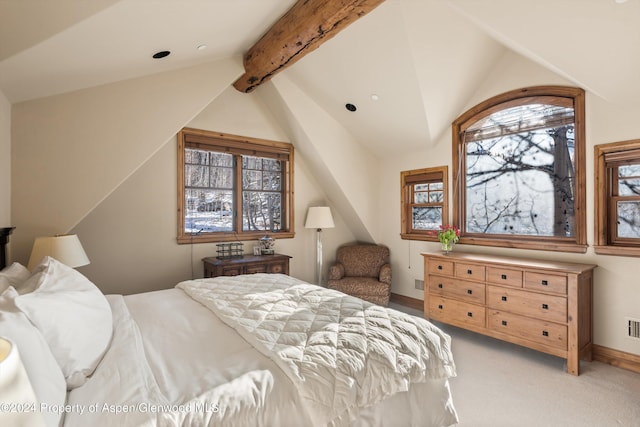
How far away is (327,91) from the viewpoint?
3965 mm

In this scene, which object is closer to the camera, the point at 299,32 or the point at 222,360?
the point at 222,360

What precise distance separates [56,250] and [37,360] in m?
1.73

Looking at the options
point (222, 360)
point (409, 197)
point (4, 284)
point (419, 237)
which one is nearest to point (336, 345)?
point (222, 360)

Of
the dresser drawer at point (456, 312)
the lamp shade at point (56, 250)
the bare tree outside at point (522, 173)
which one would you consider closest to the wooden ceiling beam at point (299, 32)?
the bare tree outside at point (522, 173)

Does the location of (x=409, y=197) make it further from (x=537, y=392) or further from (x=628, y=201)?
(x=537, y=392)

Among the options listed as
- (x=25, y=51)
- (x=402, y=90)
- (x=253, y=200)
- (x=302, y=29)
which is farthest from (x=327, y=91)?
(x=25, y=51)

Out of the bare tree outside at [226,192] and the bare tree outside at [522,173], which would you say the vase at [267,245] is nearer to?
the bare tree outside at [226,192]

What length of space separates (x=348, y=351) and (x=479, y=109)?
3404mm

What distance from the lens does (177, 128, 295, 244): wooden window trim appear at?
3.83 metres

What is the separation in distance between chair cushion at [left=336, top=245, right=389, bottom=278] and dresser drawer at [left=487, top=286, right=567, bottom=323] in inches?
67.9

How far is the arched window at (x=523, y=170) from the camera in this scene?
316cm

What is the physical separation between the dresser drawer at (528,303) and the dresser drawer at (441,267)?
44cm

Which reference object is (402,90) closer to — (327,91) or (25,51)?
(327,91)

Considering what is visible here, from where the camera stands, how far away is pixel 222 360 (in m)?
1.43
